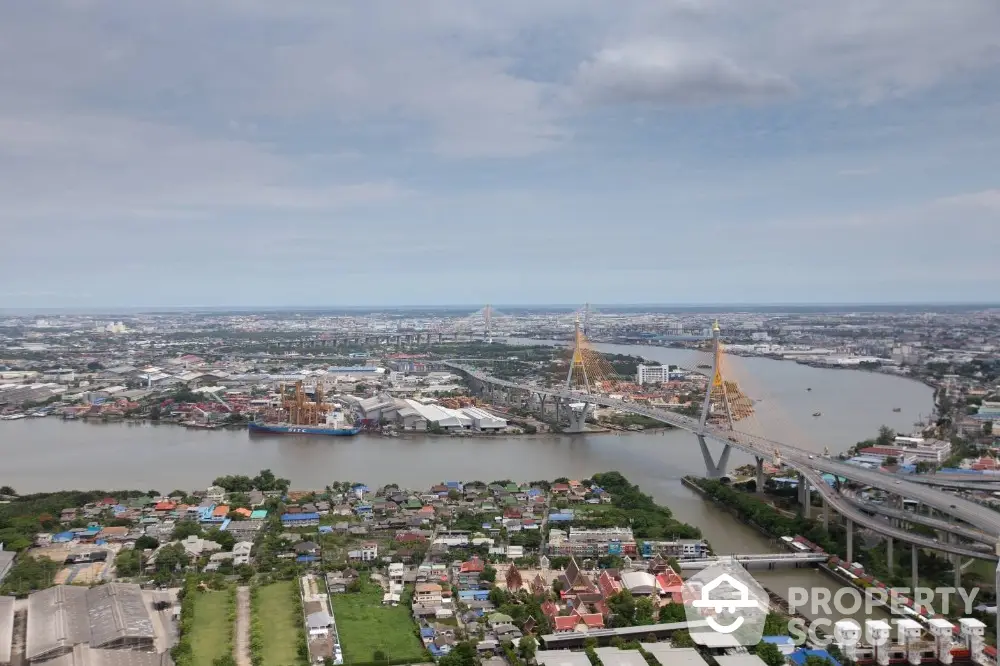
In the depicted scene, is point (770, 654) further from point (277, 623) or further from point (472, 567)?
point (277, 623)

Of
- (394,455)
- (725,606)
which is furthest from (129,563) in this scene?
(394,455)

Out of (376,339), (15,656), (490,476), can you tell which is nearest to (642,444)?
(490,476)

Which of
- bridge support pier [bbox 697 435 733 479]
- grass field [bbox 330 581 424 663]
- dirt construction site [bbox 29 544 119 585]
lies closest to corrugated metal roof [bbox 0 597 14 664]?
dirt construction site [bbox 29 544 119 585]

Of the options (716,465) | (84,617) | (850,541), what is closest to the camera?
(84,617)

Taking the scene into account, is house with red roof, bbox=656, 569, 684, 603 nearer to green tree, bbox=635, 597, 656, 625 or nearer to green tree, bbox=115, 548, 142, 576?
green tree, bbox=635, 597, 656, 625

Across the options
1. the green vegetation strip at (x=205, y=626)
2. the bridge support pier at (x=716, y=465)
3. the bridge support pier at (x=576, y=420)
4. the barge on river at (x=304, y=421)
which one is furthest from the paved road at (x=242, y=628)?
the bridge support pier at (x=576, y=420)

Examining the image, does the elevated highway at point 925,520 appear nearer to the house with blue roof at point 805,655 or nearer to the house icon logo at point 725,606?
the house icon logo at point 725,606

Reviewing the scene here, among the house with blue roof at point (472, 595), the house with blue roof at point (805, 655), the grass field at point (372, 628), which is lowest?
the grass field at point (372, 628)

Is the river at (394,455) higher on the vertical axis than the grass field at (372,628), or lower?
lower
